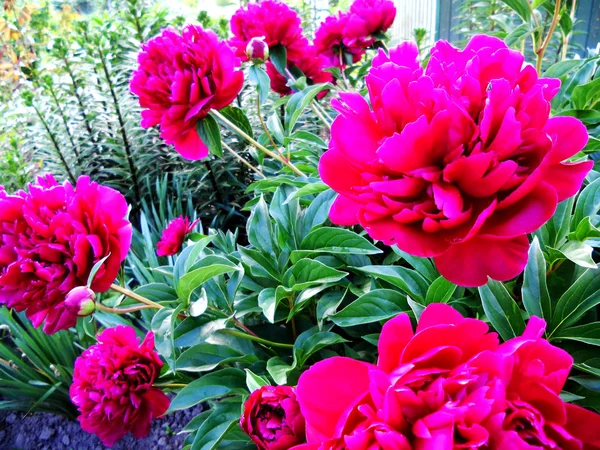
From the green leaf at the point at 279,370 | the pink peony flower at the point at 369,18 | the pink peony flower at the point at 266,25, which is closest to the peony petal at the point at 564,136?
the green leaf at the point at 279,370

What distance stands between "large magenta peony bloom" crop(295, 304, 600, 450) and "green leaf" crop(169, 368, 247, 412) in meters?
0.26

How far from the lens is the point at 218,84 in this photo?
0.63 metres

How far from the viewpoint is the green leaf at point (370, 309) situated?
46 centimetres

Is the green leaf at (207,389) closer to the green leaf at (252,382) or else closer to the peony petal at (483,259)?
the green leaf at (252,382)

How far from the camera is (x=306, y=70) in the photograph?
1.04m

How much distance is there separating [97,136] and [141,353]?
1.38 m

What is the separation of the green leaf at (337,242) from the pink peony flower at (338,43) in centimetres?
64

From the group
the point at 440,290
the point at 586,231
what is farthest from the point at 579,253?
the point at 440,290

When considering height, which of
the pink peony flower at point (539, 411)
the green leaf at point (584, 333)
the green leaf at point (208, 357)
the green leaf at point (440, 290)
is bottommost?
the green leaf at point (208, 357)

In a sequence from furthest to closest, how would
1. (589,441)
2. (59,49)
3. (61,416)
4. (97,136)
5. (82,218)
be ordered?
(97,136) → (59,49) → (61,416) → (82,218) → (589,441)

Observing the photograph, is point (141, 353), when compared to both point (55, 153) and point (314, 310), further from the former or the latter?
point (55, 153)

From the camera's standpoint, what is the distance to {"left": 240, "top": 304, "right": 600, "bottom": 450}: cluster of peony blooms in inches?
9.6

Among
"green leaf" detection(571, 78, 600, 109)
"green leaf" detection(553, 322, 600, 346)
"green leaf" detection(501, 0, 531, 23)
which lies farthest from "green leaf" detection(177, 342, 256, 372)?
"green leaf" detection(501, 0, 531, 23)

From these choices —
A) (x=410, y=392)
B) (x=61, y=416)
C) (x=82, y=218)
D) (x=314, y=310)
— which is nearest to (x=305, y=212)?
(x=314, y=310)
